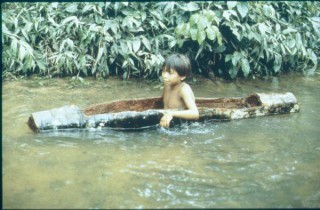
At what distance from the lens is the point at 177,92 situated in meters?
4.29

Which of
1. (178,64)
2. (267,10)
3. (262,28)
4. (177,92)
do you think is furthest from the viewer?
(267,10)

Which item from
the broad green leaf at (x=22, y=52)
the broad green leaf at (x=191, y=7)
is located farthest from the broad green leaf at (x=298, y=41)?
the broad green leaf at (x=22, y=52)

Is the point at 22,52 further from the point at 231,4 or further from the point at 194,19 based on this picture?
the point at 231,4

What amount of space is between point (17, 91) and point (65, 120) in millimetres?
1761

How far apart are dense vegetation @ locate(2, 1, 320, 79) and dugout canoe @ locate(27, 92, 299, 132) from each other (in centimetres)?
114

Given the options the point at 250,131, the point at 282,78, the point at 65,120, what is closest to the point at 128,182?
the point at 65,120

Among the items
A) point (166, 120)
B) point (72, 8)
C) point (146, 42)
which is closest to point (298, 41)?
point (146, 42)

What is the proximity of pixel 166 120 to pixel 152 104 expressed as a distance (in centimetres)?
72

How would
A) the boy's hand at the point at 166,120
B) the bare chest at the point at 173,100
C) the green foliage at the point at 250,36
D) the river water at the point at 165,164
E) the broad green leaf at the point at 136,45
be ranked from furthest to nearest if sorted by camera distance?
the broad green leaf at the point at 136,45 < the green foliage at the point at 250,36 < the bare chest at the point at 173,100 < the boy's hand at the point at 166,120 < the river water at the point at 165,164

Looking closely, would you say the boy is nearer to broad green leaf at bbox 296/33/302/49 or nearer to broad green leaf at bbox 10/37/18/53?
broad green leaf at bbox 10/37/18/53

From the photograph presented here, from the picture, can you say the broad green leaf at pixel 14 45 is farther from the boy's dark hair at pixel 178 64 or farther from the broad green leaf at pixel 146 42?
the boy's dark hair at pixel 178 64

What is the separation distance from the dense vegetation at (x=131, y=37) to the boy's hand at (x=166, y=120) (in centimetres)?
174

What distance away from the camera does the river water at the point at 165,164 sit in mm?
2553

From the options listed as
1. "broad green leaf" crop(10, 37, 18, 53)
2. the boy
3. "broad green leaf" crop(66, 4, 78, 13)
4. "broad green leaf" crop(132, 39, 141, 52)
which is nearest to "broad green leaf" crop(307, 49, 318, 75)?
"broad green leaf" crop(132, 39, 141, 52)
